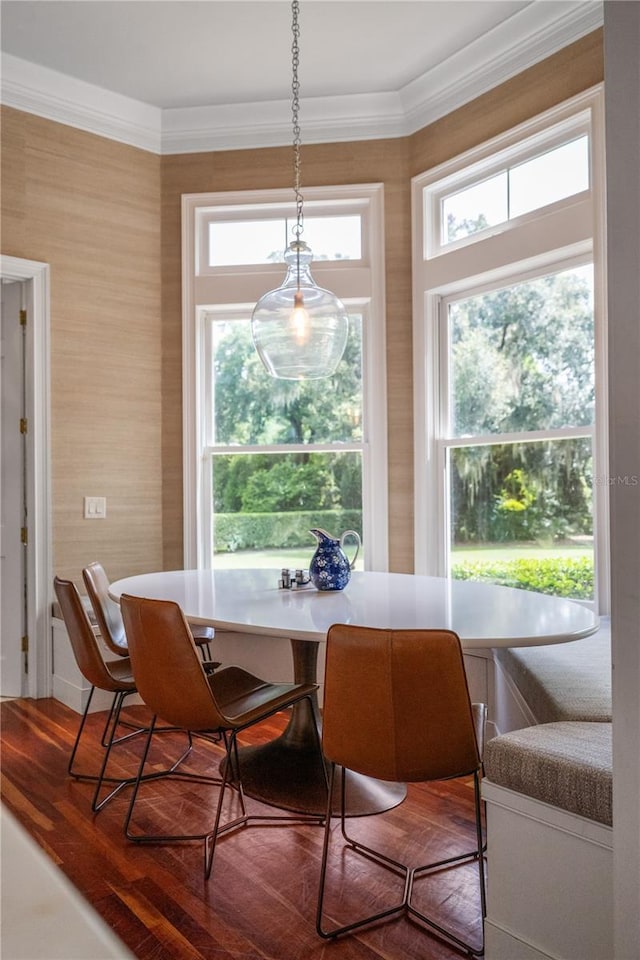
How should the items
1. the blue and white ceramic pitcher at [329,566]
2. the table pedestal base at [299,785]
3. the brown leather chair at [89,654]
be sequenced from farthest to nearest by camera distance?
the blue and white ceramic pitcher at [329,566] < the brown leather chair at [89,654] < the table pedestal base at [299,785]

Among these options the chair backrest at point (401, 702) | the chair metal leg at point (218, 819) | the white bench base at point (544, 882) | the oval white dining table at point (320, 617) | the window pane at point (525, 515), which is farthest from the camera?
the window pane at point (525, 515)

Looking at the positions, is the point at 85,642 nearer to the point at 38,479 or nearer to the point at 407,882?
the point at 407,882

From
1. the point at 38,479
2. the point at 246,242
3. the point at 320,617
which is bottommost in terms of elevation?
the point at 320,617

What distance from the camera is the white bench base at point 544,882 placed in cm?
155

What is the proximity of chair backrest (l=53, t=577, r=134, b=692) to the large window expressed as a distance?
2.07m

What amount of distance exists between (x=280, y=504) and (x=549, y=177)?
2.35 metres

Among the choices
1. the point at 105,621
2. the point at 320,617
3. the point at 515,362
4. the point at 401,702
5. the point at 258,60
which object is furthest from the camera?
the point at 258,60

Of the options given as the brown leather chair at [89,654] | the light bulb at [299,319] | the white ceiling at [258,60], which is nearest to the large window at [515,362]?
the white ceiling at [258,60]

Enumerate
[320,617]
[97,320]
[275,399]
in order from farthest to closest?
[275,399]
[97,320]
[320,617]

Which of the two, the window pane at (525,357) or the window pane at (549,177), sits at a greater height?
the window pane at (549,177)

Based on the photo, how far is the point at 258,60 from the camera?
4.04m

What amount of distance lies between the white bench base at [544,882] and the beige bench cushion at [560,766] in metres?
0.03

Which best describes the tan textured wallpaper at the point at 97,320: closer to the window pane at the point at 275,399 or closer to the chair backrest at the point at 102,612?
the window pane at the point at 275,399

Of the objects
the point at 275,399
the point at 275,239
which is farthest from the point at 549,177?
the point at 275,399
